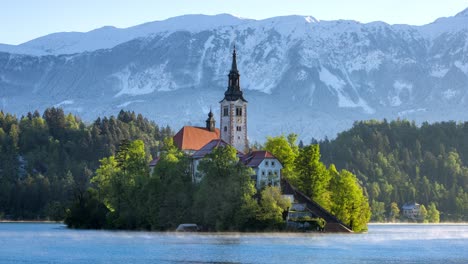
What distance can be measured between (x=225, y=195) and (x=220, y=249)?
120ft

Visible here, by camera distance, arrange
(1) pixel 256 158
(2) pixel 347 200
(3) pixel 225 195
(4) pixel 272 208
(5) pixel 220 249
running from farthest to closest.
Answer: (1) pixel 256 158 → (2) pixel 347 200 → (4) pixel 272 208 → (3) pixel 225 195 → (5) pixel 220 249

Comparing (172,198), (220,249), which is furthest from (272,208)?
(220,249)

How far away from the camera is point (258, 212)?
6486 inches

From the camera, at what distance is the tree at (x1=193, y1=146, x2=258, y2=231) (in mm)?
162125

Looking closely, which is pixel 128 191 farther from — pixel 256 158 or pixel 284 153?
pixel 284 153

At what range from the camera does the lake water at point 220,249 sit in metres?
112

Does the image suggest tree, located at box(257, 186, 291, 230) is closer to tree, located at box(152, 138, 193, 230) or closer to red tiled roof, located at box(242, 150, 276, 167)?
red tiled roof, located at box(242, 150, 276, 167)

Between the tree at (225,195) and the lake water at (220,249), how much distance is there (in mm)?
4721

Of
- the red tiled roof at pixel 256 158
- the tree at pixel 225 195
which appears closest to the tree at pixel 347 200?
the red tiled roof at pixel 256 158

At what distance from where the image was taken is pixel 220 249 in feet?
414

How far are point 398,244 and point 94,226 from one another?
6575 cm

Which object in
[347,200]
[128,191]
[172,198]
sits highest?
[128,191]

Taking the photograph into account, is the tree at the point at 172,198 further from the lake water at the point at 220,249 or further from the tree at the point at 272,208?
the tree at the point at 272,208

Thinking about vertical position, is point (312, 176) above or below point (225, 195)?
above
